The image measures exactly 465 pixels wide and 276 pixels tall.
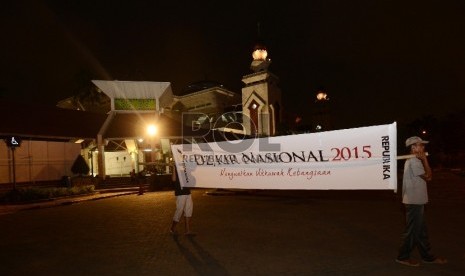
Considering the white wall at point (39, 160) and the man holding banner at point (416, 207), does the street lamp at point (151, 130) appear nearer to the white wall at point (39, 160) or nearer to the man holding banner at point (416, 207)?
the white wall at point (39, 160)

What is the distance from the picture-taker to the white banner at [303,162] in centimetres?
652

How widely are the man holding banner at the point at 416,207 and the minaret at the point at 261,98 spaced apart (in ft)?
127

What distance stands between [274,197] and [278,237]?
8.50m

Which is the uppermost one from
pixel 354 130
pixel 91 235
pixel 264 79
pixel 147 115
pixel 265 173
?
pixel 264 79

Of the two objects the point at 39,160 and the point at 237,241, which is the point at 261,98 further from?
the point at 237,241

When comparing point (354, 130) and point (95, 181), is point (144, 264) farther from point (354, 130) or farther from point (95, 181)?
point (95, 181)

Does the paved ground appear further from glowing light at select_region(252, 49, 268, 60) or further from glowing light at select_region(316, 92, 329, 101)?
glowing light at select_region(252, 49, 268, 60)

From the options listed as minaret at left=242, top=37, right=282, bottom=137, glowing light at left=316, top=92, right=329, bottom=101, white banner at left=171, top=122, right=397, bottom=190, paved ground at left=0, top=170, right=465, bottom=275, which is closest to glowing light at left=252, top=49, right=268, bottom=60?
minaret at left=242, top=37, right=282, bottom=137

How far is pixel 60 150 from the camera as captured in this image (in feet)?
96.3

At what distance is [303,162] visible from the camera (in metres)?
7.41

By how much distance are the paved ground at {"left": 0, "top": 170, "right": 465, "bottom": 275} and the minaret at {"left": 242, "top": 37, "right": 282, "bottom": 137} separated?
32.3 meters

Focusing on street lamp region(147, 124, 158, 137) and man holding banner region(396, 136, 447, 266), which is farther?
street lamp region(147, 124, 158, 137)

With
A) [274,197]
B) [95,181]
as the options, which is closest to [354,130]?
[274,197]

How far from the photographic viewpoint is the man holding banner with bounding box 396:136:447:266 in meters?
6.45
